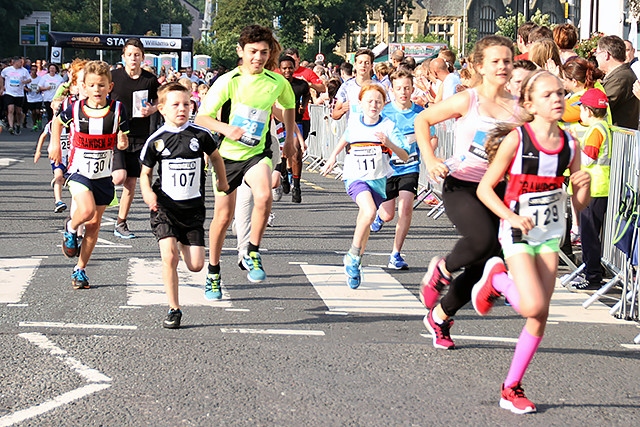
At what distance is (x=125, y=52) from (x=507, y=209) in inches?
280

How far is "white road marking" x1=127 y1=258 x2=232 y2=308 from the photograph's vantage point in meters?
8.82

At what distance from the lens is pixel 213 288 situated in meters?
8.74

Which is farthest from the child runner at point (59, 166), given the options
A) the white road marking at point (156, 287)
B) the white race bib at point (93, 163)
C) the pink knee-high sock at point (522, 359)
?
the pink knee-high sock at point (522, 359)

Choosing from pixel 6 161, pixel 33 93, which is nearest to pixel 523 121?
pixel 6 161

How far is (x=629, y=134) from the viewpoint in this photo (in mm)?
9344

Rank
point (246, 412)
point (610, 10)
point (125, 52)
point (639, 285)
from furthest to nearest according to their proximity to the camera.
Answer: point (610, 10) < point (125, 52) < point (639, 285) < point (246, 412)

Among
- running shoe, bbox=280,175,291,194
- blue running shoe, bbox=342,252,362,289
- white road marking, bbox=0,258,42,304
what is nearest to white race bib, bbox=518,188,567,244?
blue running shoe, bbox=342,252,362,289

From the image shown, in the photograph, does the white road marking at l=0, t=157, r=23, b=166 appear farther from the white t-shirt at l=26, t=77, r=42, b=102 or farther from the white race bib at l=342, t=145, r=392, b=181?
the white race bib at l=342, t=145, r=392, b=181

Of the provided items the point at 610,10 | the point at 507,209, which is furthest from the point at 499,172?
the point at 610,10

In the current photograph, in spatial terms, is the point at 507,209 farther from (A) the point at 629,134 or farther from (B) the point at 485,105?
(A) the point at 629,134

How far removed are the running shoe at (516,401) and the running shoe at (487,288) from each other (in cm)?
63

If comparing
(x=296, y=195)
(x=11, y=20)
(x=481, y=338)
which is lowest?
(x=296, y=195)

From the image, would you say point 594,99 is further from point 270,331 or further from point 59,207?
point 59,207

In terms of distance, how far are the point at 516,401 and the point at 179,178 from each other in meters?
3.13
